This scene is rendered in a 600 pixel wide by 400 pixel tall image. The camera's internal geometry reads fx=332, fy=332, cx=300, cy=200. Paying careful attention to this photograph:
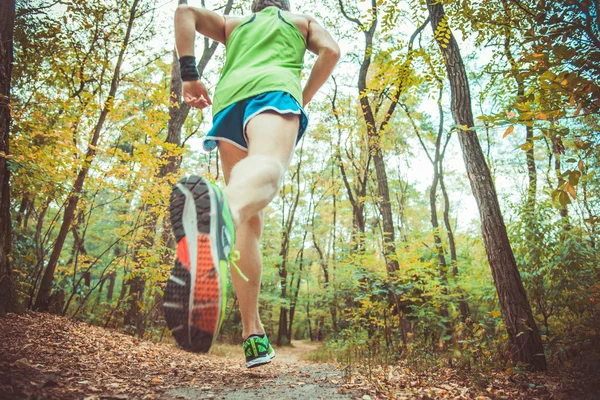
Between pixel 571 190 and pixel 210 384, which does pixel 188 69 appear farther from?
pixel 571 190

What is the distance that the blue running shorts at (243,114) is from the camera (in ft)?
5.01

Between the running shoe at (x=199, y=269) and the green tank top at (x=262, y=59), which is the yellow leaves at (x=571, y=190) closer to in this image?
the green tank top at (x=262, y=59)

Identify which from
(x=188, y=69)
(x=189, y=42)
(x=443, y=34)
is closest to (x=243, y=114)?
(x=188, y=69)

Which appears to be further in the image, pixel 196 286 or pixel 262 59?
pixel 262 59

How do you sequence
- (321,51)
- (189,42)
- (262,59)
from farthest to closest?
1. (321,51)
2. (189,42)
3. (262,59)

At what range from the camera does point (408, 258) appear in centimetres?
591

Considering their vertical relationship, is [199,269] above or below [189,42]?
below

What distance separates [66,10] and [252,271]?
185 inches

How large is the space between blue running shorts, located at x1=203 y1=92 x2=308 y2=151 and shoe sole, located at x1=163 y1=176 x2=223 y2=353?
1.90 ft

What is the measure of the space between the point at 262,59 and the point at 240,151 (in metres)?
0.51

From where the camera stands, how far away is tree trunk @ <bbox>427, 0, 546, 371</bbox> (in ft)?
9.47

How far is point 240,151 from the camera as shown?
1.91 m

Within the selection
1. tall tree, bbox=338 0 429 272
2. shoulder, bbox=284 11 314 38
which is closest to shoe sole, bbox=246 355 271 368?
shoulder, bbox=284 11 314 38

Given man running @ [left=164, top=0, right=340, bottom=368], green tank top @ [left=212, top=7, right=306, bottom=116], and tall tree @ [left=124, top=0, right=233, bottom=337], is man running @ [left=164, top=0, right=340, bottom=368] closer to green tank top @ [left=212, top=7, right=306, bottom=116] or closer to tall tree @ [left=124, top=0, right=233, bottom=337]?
green tank top @ [left=212, top=7, right=306, bottom=116]
